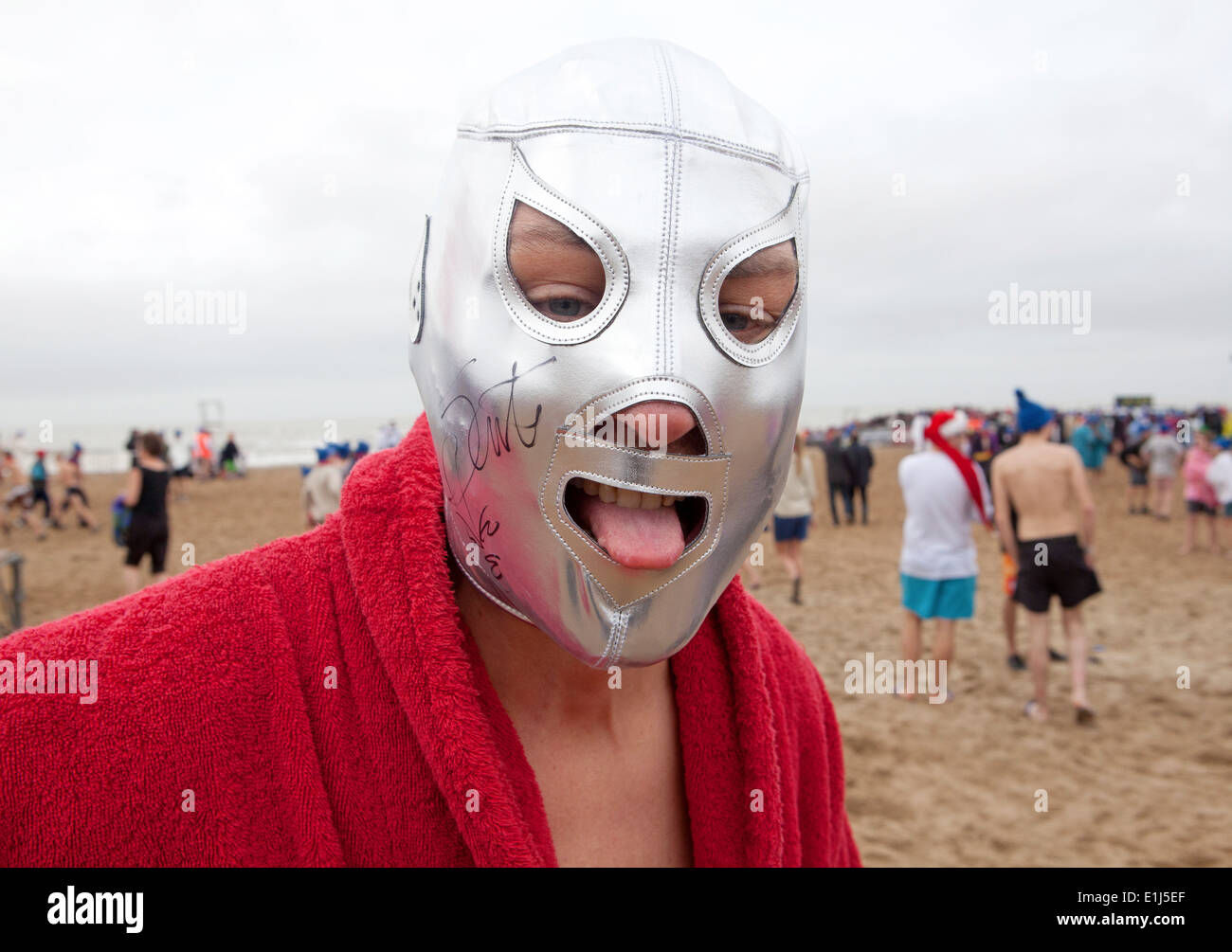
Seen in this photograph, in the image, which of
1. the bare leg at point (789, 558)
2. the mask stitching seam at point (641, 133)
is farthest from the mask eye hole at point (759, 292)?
the bare leg at point (789, 558)

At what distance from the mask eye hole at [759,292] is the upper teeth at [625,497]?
26 cm

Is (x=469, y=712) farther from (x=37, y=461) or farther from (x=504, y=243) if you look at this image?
(x=37, y=461)

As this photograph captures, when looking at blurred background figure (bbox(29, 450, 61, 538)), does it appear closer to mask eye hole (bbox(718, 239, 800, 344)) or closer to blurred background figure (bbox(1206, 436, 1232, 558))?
mask eye hole (bbox(718, 239, 800, 344))

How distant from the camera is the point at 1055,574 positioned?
5.25 m

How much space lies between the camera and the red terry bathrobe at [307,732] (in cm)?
111

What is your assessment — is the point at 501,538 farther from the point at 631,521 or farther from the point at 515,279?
the point at 515,279

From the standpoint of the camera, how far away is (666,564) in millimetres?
1189

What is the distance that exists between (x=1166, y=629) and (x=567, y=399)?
27.8 feet

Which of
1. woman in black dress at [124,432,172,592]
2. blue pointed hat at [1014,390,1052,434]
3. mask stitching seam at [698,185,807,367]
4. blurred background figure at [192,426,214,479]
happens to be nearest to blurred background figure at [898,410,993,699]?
blue pointed hat at [1014,390,1052,434]

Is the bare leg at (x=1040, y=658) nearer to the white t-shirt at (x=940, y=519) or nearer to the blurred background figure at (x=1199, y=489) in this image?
the white t-shirt at (x=940, y=519)

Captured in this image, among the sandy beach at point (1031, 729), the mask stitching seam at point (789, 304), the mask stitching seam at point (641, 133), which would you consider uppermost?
the mask stitching seam at point (641, 133)

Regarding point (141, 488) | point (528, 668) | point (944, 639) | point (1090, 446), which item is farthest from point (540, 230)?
point (1090, 446)

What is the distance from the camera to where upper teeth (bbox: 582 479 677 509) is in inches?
47.4
